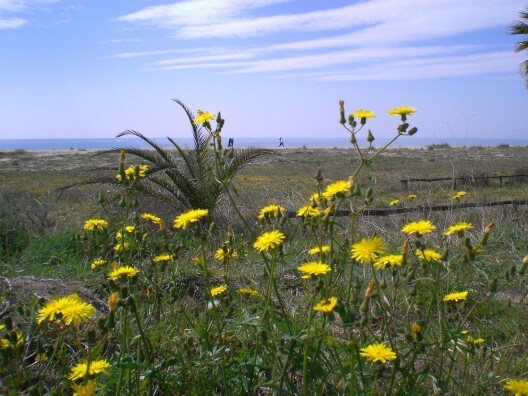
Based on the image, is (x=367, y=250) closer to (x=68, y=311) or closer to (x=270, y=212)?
(x=270, y=212)

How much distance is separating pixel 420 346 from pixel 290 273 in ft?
8.72

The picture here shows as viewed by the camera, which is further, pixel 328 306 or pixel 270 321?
pixel 270 321

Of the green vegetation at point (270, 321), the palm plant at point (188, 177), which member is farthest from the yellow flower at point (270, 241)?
the palm plant at point (188, 177)

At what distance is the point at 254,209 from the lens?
7613mm

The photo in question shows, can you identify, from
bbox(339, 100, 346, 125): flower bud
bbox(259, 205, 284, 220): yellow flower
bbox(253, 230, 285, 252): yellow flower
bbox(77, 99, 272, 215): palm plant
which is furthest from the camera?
bbox(77, 99, 272, 215): palm plant

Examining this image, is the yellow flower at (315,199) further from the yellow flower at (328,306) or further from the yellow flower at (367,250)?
the yellow flower at (328,306)

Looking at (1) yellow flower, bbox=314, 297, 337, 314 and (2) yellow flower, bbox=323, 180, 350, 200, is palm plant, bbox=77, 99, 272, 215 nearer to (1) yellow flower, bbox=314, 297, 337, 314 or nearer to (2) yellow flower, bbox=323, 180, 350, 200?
(2) yellow flower, bbox=323, 180, 350, 200

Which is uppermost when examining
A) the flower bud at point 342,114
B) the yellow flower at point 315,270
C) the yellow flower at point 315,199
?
the flower bud at point 342,114

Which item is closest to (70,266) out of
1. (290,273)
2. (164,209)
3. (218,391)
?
(290,273)

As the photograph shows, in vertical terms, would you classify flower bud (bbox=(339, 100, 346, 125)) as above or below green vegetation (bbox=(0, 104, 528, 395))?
above

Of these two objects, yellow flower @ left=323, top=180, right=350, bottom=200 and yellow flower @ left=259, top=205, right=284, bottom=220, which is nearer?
yellow flower @ left=323, top=180, right=350, bottom=200

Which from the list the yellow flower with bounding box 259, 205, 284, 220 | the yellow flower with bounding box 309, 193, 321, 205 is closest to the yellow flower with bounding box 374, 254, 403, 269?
the yellow flower with bounding box 309, 193, 321, 205

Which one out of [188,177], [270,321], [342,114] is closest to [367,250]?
[342,114]

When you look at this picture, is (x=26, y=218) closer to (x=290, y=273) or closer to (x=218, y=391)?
(x=290, y=273)
